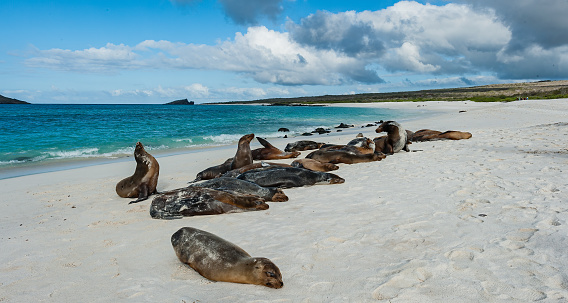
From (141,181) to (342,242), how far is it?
15.7ft

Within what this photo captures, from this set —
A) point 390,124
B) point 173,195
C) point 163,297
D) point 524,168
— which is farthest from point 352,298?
point 390,124

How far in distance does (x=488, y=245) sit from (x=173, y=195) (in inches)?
177

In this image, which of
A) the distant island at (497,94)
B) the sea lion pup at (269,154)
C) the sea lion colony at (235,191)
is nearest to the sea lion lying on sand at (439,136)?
the sea lion colony at (235,191)

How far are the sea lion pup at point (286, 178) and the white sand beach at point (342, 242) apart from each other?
0.27m

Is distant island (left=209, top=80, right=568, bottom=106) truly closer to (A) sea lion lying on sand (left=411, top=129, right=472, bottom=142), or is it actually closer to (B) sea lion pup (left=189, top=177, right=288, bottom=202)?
(A) sea lion lying on sand (left=411, top=129, right=472, bottom=142)

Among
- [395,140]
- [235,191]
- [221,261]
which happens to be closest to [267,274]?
[221,261]

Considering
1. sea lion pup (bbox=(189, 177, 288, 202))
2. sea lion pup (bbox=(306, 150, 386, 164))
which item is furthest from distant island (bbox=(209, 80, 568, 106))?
sea lion pup (bbox=(189, 177, 288, 202))

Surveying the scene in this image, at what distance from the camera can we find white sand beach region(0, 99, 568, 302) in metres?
3.21

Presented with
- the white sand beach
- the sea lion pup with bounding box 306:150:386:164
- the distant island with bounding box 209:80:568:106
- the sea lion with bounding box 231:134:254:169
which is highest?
the distant island with bounding box 209:80:568:106

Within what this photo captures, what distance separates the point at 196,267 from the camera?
12.3ft

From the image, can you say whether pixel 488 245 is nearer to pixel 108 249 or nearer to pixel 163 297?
pixel 163 297

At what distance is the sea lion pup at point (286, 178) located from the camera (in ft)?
24.9

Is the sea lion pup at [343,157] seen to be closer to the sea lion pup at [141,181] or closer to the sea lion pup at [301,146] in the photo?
the sea lion pup at [301,146]

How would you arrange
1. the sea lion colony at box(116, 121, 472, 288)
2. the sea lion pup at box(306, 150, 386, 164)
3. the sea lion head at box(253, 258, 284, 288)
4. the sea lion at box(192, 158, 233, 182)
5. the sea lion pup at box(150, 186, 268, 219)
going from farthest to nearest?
the sea lion pup at box(306, 150, 386, 164) < the sea lion at box(192, 158, 233, 182) < the sea lion pup at box(150, 186, 268, 219) < the sea lion colony at box(116, 121, 472, 288) < the sea lion head at box(253, 258, 284, 288)
